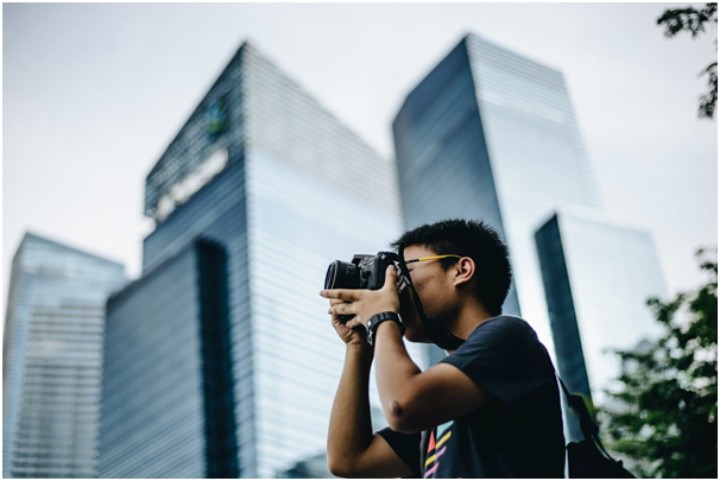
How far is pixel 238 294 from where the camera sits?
6662 cm

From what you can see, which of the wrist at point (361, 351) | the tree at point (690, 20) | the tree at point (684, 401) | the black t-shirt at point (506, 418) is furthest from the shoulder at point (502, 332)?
the tree at point (684, 401)

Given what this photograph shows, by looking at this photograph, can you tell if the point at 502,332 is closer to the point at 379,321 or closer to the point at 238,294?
the point at 379,321

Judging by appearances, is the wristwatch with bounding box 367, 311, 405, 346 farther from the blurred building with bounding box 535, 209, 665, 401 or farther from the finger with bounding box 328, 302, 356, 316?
the blurred building with bounding box 535, 209, 665, 401

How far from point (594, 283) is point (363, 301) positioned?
2545 inches

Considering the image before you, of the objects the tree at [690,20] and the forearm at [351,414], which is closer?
the forearm at [351,414]

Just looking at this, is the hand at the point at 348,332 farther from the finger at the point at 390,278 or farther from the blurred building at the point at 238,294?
the blurred building at the point at 238,294

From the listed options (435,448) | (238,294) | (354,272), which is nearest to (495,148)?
(238,294)

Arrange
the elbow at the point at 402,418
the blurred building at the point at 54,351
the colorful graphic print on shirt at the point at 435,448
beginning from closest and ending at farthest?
the elbow at the point at 402,418
the colorful graphic print on shirt at the point at 435,448
the blurred building at the point at 54,351

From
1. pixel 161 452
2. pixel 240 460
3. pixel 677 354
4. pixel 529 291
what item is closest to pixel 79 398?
pixel 161 452

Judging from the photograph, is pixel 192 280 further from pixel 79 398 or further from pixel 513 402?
pixel 513 402

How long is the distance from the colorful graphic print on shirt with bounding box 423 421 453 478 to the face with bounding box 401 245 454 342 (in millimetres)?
219

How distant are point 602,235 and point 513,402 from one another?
2678 inches

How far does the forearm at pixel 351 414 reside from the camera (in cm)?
179

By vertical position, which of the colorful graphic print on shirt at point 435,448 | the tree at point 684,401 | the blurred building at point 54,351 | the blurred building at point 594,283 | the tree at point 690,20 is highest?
the blurred building at point 54,351
